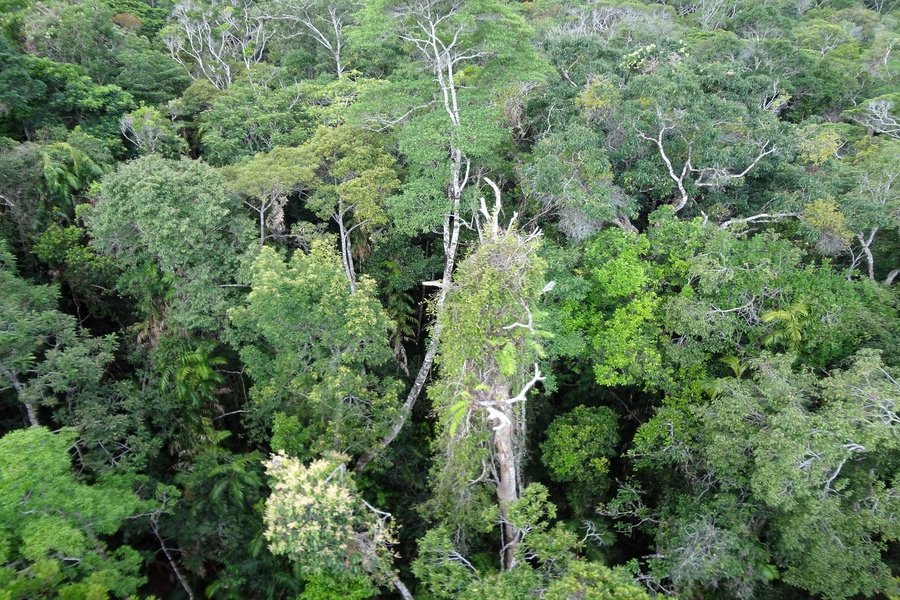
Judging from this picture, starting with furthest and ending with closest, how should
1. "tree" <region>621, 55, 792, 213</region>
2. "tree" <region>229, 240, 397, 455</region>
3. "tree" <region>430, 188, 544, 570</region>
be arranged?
"tree" <region>621, 55, 792, 213</region> < "tree" <region>229, 240, 397, 455</region> < "tree" <region>430, 188, 544, 570</region>

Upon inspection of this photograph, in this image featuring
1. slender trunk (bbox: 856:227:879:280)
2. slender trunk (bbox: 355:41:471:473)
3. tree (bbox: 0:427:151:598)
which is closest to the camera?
tree (bbox: 0:427:151:598)

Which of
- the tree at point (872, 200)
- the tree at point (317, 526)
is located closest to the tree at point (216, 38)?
the tree at point (317, 526)

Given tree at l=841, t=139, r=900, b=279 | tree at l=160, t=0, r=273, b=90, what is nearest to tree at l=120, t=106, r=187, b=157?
tree at l=160, t=0, r=273, b=90

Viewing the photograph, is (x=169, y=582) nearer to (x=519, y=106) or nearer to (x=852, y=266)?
(x=519, y=106)

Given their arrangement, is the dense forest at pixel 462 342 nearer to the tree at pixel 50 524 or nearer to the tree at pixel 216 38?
the tree at pixel 50 524

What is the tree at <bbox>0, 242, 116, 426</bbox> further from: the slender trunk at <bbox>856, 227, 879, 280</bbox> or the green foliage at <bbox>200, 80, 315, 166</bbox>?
the slender trunk at <bbox>856, 227, 879, 280</bbox>

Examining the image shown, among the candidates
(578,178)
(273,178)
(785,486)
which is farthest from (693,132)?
(273,178)

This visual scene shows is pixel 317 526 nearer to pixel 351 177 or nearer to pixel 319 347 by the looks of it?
pixel 319 347

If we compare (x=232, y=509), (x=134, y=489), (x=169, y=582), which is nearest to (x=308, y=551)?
(x=232, y=509)
